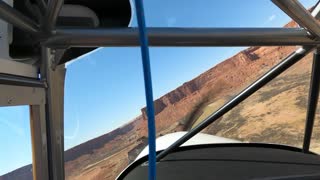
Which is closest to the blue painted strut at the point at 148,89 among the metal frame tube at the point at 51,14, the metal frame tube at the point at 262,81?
the metal frame tube at the point at 51,14

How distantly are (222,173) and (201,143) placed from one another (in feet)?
1.99

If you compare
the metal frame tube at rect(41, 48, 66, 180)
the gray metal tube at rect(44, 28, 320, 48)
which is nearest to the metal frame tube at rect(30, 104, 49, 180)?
the metal frame tube at rect(41, 48, 66, 180)

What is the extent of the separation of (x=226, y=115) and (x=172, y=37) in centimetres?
180

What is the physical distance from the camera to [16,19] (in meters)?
0.73

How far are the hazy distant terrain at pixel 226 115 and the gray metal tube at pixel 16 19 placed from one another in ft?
0.92

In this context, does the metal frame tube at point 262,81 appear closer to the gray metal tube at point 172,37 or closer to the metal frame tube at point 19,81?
the gray metal tube at point 172,37

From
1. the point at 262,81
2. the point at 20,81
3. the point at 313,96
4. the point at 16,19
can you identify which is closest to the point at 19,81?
the point at 20,81

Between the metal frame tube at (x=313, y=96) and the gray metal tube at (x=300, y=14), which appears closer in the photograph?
the gray metal tube at (x=300, y=14)

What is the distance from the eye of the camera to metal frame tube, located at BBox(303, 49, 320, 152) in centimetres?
114

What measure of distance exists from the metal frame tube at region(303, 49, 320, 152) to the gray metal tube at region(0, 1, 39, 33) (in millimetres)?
665

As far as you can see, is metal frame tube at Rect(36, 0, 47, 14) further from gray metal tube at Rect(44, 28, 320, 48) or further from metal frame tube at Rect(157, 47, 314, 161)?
metal frame tube at Rect(157, 47, 314, 161)

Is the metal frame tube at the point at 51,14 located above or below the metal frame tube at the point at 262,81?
above

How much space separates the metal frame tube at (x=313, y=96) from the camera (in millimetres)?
1138

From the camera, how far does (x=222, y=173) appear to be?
1.18m
